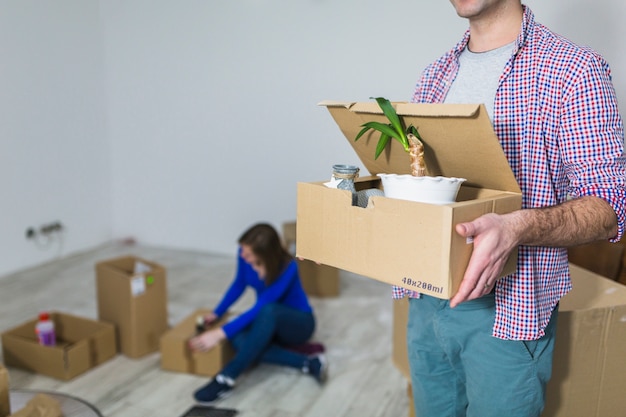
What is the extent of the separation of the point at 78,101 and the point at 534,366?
384 cm

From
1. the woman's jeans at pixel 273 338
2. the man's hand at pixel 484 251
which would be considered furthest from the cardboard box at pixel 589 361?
the woman's jeans at pixel 273 338

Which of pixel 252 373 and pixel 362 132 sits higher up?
pixel 362 132

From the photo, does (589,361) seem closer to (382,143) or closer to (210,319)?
(382,143)

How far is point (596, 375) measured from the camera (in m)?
1.43

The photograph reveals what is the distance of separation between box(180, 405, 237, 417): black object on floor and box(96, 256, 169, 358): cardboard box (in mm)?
524

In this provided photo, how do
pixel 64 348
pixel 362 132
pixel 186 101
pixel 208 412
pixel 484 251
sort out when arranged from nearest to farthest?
1. pixel 484 251
2. pixel 362 132
3. pixel 208 412
4. pixel 64 348
5. pixel 186 101

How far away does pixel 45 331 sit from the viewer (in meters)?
2.51

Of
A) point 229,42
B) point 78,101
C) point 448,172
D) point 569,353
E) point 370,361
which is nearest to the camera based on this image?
point 448,172

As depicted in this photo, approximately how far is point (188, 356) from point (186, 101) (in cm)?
220

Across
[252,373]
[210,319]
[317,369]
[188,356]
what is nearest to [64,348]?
[188,356]

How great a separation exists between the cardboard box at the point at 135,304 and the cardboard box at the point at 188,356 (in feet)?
0.49

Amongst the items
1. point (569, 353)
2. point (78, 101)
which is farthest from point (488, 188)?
point (78, 101)

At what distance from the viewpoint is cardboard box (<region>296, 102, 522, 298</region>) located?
924 mm

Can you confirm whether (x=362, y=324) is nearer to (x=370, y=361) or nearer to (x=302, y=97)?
(x=370, y=361)
